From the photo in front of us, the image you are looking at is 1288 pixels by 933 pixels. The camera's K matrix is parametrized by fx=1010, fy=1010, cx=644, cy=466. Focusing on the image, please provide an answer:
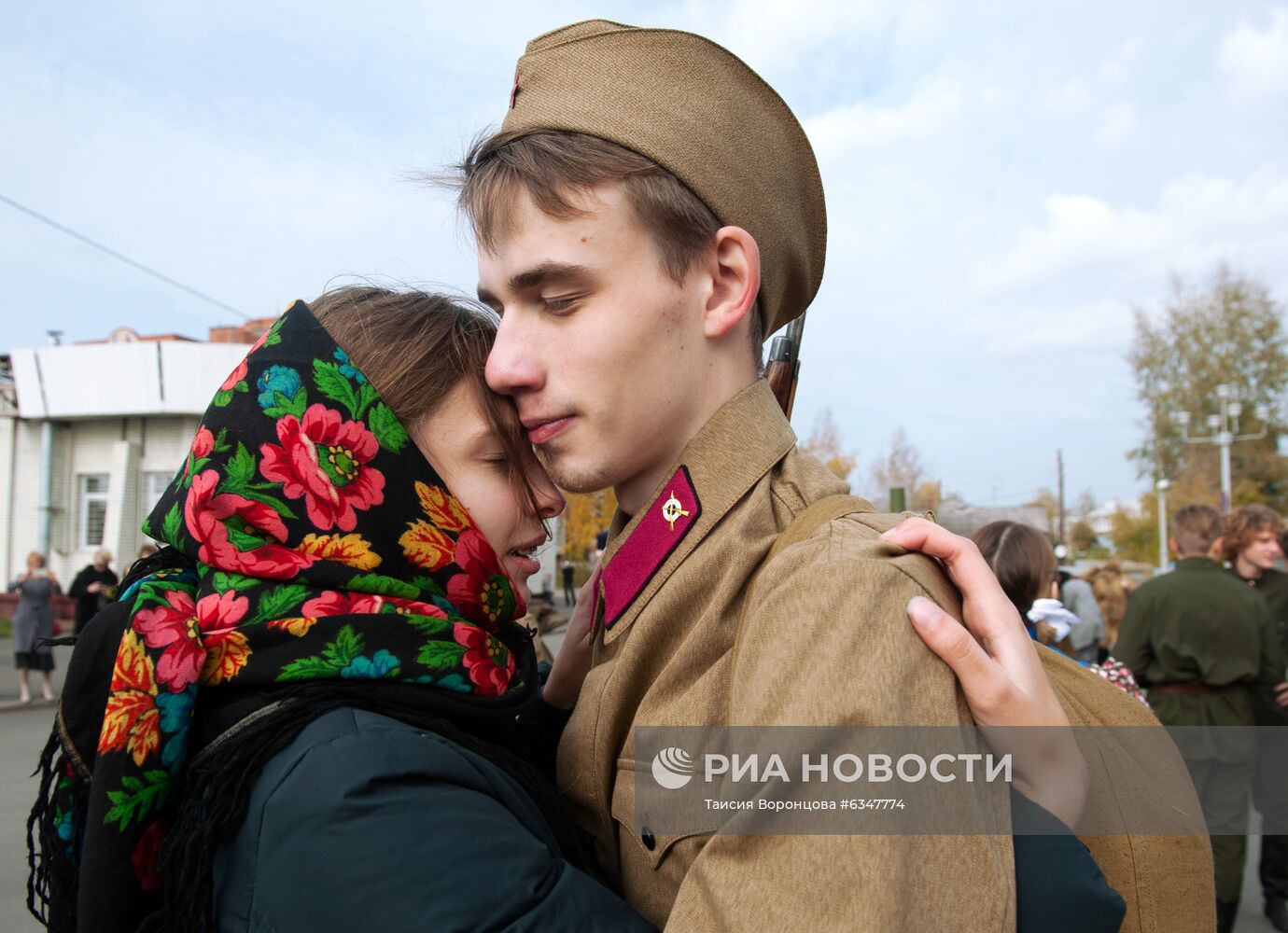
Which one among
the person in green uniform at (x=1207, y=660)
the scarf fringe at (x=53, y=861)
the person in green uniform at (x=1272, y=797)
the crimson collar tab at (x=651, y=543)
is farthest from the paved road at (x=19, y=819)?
the crimson collar tab at (x=651, y=543)

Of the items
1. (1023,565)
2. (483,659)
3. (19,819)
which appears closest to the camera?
(483,659)

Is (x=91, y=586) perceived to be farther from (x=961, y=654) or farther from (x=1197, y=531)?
(x=961, y=654)

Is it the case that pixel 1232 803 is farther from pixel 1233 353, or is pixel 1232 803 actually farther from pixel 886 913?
pixel 1233 353

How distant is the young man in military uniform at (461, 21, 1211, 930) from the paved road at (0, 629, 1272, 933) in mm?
2009

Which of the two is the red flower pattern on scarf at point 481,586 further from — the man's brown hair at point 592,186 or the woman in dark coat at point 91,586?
the woman in dark coat at point 91,586

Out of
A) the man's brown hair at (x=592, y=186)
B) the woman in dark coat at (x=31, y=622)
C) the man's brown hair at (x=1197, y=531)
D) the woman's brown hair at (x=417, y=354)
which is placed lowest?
the woman's brown hair at (x=417, y=354)

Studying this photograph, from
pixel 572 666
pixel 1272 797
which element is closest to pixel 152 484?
pixel 1272 797

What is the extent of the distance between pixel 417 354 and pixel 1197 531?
528cm

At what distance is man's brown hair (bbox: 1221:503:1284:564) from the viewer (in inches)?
241

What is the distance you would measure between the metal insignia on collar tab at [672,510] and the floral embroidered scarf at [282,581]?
1.17 feet

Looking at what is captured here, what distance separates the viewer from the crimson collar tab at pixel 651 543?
5.37 feet

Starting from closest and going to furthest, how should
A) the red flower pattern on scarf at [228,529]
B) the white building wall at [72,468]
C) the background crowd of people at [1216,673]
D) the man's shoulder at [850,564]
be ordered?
the man's shoulder at [850,564], the red flower pattern on scarf at [228,529], the background crowd of people at [1216,673], the white building wall at [72,468]

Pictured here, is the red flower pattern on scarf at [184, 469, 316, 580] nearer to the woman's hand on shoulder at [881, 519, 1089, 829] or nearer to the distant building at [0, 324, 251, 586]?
the woman's hand on shoulder at [881, 519, 1089, 829]

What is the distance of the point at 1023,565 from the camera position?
15.2 feet
